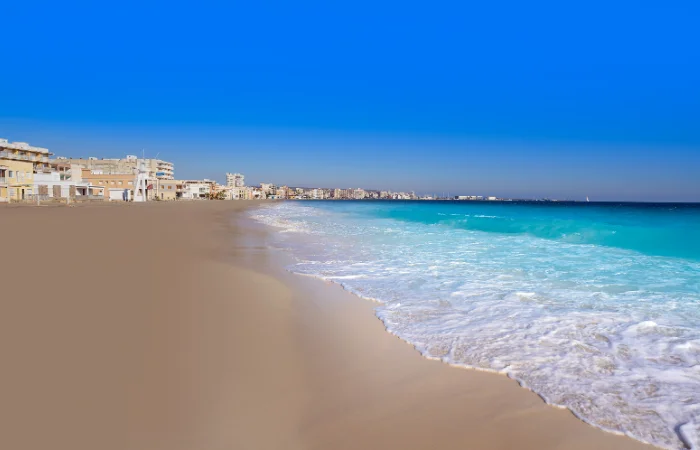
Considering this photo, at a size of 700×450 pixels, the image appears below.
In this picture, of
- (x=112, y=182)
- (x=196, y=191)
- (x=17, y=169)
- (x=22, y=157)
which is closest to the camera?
(x=17, y=169)

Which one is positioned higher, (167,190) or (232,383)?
(167,190)

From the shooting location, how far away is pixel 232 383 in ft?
9.37

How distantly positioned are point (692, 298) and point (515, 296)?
2.77m

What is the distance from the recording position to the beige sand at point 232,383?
2242 mm

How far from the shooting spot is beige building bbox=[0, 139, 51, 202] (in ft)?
147

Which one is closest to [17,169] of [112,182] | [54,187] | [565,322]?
[54,187]

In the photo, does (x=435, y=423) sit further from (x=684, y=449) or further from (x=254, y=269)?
(x=254, y=269)

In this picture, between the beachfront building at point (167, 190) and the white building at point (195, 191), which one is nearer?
the beachfront building at point (167, 190)

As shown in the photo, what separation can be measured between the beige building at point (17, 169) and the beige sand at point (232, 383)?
174 ft

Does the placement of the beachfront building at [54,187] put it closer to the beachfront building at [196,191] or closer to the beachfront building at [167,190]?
the beachfront building at [167,190]

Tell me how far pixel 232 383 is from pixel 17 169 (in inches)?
2363

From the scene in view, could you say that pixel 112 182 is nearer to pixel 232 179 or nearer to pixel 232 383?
pixel 232 383

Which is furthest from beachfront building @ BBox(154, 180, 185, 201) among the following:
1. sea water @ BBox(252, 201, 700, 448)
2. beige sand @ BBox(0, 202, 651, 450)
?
beige sand @ BBox(0, 202, 651, 450)

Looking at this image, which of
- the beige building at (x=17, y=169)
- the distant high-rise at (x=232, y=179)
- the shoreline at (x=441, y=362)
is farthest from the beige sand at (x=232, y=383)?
the distant high-rise at (x=232, y=179)
